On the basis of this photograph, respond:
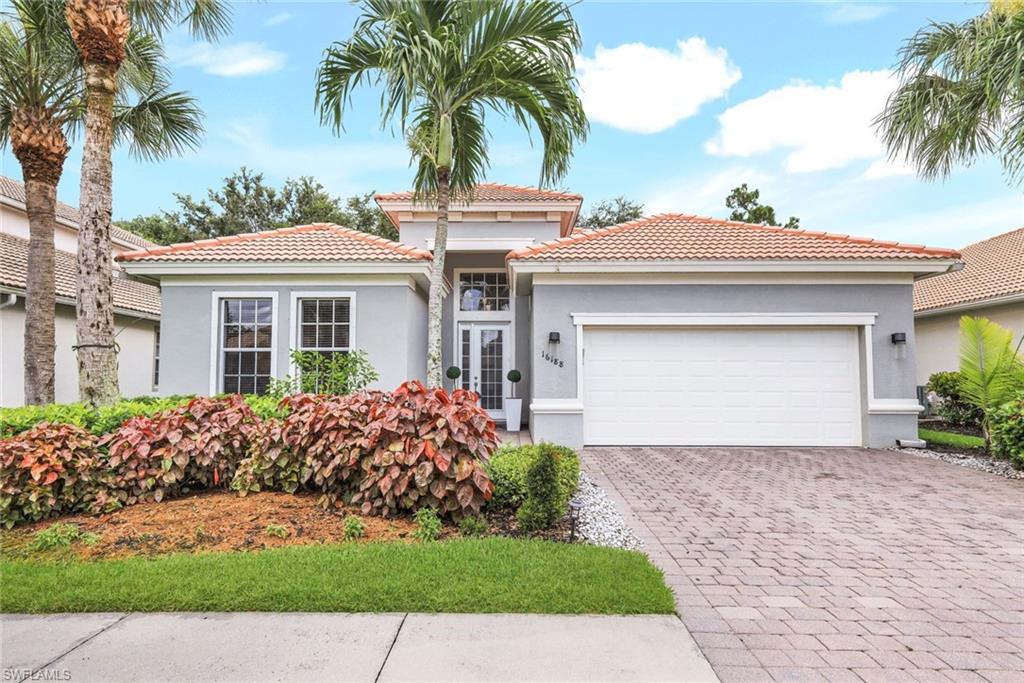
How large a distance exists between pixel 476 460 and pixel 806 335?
25.6ft

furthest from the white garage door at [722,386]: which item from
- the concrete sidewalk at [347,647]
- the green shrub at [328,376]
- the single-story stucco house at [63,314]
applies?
the single-story stucco house at [63,314]

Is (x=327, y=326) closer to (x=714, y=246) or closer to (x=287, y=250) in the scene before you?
(x=287, y=250)

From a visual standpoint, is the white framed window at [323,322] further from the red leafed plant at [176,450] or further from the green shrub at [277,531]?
the green shrub at [277,531]

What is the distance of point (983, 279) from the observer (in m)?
14.3

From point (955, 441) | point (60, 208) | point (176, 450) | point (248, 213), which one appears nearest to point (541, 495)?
point (176, 450)

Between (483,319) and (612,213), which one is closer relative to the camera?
(483,319)

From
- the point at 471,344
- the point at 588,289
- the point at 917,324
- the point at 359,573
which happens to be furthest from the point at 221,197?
the point at 917,324

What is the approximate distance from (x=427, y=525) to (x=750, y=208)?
28040 millimetres

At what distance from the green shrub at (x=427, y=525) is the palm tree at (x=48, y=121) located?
888cm

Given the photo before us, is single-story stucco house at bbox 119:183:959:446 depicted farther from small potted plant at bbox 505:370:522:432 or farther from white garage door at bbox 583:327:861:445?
small potted plant at bbox 505:370:522:432

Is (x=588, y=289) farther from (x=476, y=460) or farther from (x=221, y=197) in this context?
(x=221, y=197)

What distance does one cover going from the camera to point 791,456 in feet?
28.7

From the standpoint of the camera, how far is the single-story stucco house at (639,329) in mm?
9406

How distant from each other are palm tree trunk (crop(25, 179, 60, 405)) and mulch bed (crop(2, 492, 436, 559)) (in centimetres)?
643
